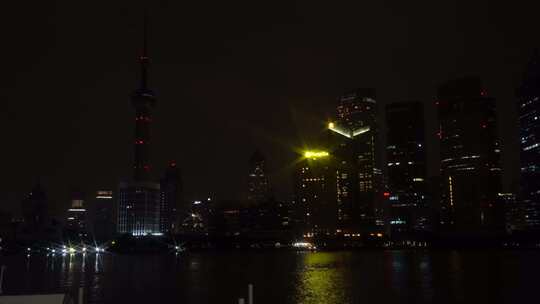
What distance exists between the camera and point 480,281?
78.5 m

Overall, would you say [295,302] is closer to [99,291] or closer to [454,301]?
[454,301]

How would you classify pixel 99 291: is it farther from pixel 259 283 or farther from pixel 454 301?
pixel 454 301

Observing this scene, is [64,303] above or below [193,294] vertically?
above

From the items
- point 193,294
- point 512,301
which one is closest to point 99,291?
point 193,294

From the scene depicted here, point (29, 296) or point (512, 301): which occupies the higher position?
point (29, 296)

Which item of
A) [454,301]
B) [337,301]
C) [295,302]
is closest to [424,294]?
[454,301]

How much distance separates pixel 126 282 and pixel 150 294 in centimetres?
1727

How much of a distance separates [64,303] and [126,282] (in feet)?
241

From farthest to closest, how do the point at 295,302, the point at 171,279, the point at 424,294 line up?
1. the point at 171,279
2. the point at 424,294
3. the point at 295,302

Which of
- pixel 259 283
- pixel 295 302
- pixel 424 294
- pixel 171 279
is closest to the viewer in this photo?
pixel 295 302

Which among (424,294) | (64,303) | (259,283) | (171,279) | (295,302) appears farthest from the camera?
(171,279)

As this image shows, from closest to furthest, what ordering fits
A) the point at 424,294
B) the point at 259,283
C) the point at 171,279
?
the point at 424,294 < the point at 259,283 < the point at 171,279

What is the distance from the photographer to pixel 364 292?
6372 centimetres

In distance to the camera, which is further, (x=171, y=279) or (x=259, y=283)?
(x=171, y=279)
